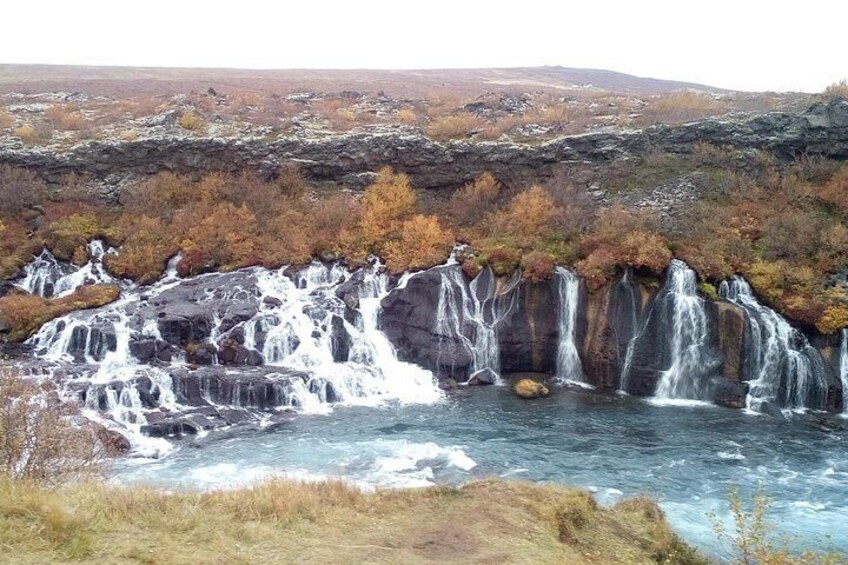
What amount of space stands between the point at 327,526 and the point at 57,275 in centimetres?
3098

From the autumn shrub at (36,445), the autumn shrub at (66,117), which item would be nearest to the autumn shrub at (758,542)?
the autumn shrub at (36,445)

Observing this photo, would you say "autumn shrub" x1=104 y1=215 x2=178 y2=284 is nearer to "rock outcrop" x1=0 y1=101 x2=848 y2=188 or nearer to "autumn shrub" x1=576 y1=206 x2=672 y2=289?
"rock outcrop" x1=0 y1=101 x2=848 y2=188

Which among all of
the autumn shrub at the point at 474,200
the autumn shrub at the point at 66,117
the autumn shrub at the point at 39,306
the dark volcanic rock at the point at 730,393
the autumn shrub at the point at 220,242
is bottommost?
the dark volcanic rock at the point at 730,393

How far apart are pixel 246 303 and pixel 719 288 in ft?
75.1

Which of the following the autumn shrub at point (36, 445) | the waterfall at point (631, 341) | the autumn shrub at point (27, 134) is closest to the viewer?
the autumn shrub at point (36, 445)

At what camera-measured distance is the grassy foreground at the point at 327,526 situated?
10.1m

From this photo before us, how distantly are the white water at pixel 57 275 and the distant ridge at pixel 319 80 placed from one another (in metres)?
31.7

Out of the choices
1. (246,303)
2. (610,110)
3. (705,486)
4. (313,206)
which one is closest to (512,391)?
(705,486)

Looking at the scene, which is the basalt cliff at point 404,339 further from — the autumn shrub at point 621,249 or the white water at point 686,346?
the autumn shrub at point 621,249

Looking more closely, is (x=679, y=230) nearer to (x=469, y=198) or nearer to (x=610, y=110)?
(x=469, y=198)

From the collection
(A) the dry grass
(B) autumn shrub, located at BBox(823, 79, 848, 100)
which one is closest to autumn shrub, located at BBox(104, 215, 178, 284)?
(A) the dry grass

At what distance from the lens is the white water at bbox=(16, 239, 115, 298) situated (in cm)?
3625

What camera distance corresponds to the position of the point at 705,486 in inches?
828

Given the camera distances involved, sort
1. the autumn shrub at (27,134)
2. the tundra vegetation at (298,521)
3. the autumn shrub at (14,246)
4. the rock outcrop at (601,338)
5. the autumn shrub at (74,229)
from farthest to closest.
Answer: the autumn shrub at (27,134)
the autumn shrub at (74,229)
the autumn shrub at (14,246)
the rock outcrop at (601,338)
the tundra vegetation at (298,521)
